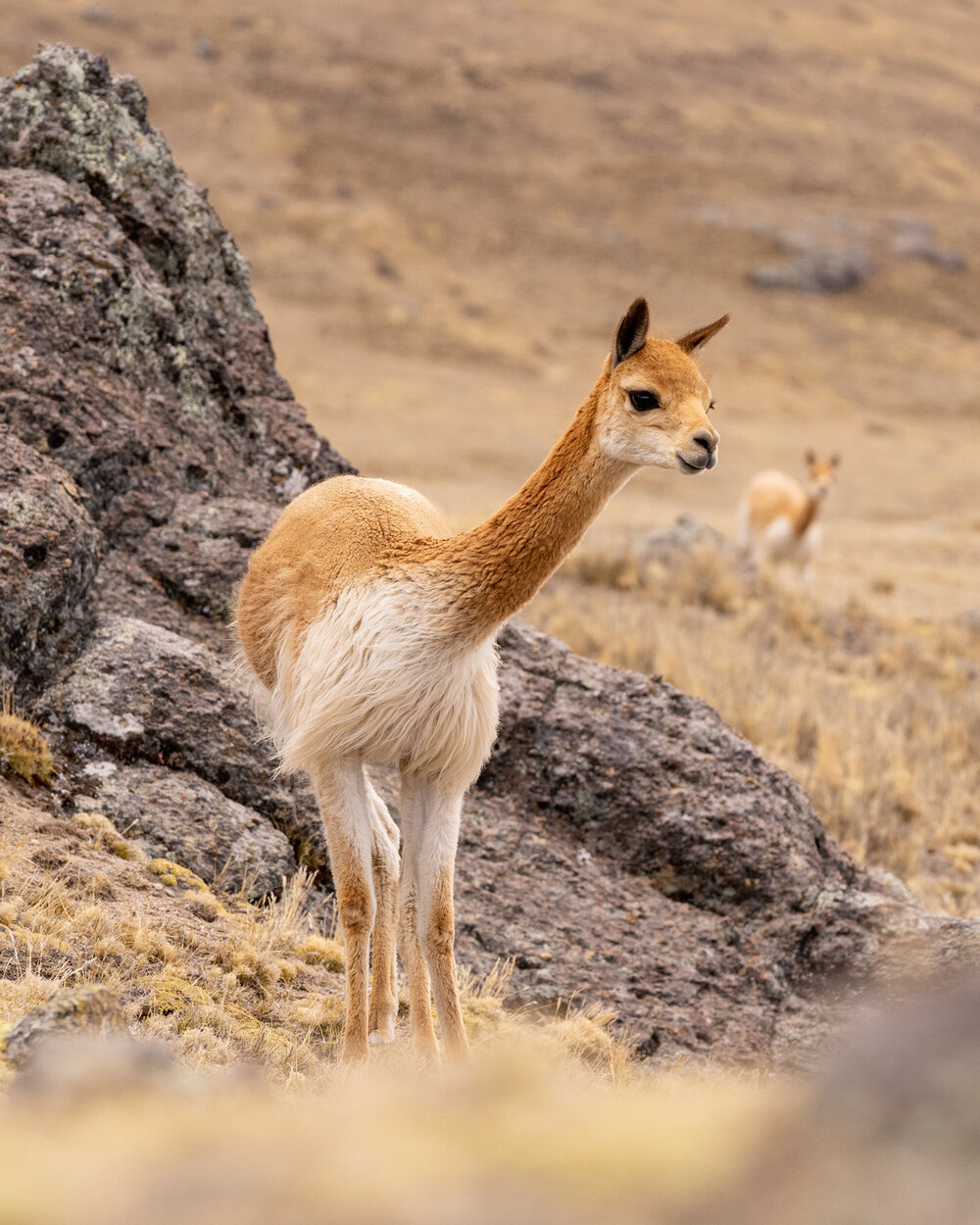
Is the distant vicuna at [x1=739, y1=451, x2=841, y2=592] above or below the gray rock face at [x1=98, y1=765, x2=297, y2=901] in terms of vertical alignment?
above

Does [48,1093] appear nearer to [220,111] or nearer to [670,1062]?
[670,1062]

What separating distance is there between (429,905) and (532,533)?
1.32m

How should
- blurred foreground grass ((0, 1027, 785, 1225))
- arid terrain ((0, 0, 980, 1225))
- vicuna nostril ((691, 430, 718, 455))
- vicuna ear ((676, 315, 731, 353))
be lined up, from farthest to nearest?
vicuna ear ((676, 315, 731, 353)) < vicuna nostril ((691, 430, 718, 455)) < arid terrain ((0, 0, 980, 1225)) < blurred foreground grass ((0, 1027, 785, 1225))

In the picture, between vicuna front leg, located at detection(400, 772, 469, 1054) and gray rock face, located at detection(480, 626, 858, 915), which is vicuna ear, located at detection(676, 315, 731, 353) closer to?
vicuna front leg, located at detection(400, 772, 469, 1054)

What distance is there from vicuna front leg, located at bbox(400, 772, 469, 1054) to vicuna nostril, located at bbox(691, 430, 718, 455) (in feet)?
4.74

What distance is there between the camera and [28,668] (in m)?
5.33

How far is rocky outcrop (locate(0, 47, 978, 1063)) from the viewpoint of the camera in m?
5.34

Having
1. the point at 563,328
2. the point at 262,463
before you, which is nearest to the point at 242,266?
the point at 262,463

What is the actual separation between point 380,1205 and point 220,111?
2371 inches

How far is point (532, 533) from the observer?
425 cm

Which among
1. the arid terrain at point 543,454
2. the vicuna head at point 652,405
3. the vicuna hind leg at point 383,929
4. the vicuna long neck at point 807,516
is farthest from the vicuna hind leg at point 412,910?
the vicuna long neck at point 807,516

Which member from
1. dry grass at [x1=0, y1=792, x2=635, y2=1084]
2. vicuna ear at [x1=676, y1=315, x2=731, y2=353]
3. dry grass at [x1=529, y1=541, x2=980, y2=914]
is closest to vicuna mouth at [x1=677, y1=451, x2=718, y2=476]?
vicuna ear at [x1=676, y1=315, x2=731, y2=353]

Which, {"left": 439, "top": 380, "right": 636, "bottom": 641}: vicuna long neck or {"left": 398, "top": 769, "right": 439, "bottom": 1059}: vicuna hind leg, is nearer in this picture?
Result: {"left": 439, "top": 380, "right": 636, "bottom": 641}: vicuna long neck

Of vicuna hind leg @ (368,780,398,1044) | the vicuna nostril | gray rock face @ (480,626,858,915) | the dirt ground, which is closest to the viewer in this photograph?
the vicuna nostril
